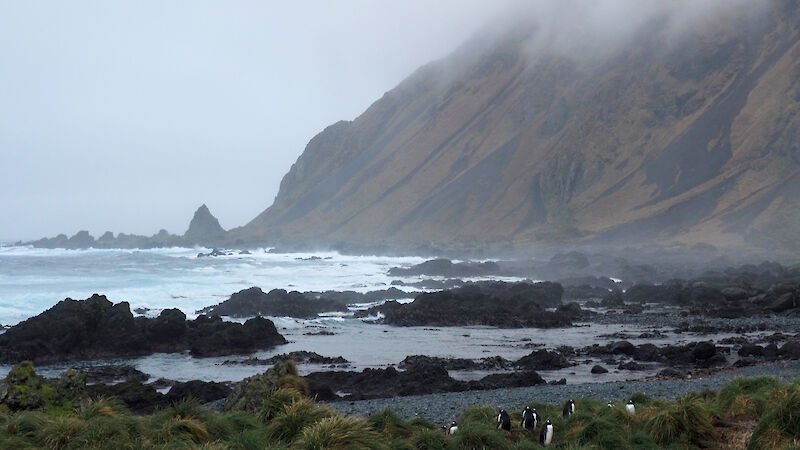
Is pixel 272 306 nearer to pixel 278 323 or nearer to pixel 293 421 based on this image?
pixel 278 323

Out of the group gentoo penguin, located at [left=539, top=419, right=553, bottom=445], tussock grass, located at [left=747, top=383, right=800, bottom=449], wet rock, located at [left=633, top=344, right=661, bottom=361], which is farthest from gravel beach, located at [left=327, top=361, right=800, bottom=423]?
tussock grass, located at [left=747, top=383, right=800, bottom=449]

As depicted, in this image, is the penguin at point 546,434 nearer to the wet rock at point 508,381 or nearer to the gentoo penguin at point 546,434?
the gentoo penguin at point 546,434

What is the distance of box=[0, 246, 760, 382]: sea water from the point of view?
84.3 ft

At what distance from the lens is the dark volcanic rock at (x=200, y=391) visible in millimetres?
18875

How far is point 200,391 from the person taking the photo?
1922cm

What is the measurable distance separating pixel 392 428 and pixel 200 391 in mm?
9702

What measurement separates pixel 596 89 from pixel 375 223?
4537 cm

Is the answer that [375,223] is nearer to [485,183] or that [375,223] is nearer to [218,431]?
[485,183]

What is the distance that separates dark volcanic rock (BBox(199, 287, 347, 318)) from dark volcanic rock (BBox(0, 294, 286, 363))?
9990mm

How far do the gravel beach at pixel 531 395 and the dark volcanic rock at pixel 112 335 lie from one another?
39.5ft

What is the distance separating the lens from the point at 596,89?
123 m

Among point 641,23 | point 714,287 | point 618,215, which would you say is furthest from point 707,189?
point 714,287

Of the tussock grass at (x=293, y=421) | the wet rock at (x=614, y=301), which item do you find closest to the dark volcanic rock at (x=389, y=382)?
the tussock grass at (x=293, y=421)

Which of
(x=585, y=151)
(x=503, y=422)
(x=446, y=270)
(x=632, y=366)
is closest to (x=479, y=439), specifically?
(x=503, y=422)
